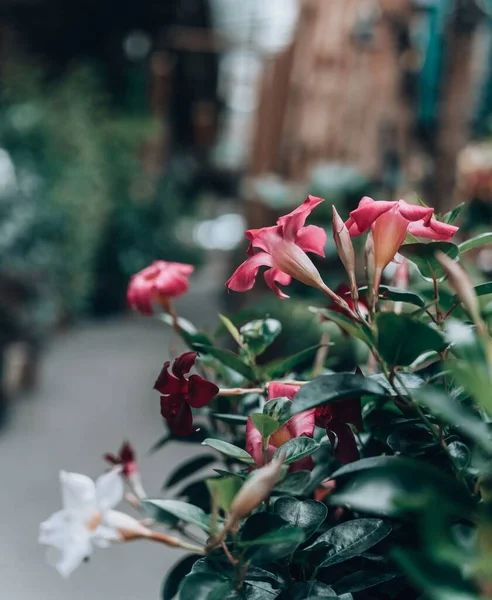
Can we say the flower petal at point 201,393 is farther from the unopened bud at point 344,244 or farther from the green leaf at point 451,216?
the green leaf at point 451,216

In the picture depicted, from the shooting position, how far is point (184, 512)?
1.71 feet

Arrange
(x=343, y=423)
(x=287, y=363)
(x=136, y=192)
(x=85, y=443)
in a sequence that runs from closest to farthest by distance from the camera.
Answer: (x=343, y=423) → (x=287, y=363) → (x=85, y=443) → (x=136, y=192)

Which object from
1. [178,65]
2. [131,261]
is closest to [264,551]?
[131,261]

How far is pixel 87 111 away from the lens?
5828 mm

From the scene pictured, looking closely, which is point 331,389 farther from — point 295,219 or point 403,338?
point 295,219

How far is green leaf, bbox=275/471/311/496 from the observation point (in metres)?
0.53

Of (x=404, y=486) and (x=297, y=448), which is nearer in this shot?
(x=404, y=486)

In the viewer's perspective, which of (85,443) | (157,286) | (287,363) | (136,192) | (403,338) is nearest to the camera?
(403,338)

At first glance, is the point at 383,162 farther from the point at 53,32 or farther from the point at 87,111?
the point at 53,32

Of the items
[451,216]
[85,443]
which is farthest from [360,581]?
[85,443]

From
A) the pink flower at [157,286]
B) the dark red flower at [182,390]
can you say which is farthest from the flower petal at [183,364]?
the pink flower at [157,286]

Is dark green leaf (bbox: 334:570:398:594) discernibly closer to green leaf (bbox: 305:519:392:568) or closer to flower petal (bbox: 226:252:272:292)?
green leaf (bbox: 305:519:392:568)

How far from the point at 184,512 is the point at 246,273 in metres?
0.22

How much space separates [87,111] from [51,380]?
8.31 feet
